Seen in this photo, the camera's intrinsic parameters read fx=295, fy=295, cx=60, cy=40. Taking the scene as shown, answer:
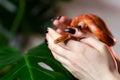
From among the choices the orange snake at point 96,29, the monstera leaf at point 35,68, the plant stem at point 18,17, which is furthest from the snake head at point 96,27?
the plant stem at point 18,17

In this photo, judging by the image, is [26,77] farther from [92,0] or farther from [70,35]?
[92,0]

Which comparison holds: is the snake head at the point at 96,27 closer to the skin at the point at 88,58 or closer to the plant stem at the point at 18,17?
the skin at the point at 88,58

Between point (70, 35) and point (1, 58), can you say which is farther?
point (1, 58)

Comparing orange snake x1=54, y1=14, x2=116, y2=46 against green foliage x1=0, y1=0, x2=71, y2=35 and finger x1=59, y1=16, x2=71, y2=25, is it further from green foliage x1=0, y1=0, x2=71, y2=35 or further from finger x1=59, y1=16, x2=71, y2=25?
green foliage x1=0, y1=0, x2=71, y2=35

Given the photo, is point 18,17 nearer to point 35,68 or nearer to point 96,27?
point 35,68

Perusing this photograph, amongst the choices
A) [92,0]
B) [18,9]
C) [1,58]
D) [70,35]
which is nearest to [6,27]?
[18,9]

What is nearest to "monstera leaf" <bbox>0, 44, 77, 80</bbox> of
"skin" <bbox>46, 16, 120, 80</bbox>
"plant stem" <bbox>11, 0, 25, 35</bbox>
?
"skin" <bbox>46, 16, 120, 80</bbox>

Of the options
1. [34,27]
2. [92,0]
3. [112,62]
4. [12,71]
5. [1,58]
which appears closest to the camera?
[112,62]
